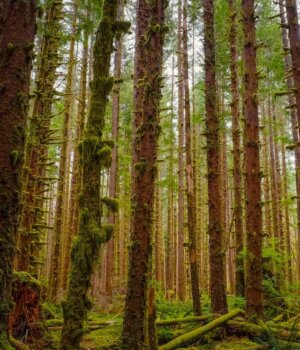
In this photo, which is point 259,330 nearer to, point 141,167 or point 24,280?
point 141,167

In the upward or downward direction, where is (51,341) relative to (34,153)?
downward

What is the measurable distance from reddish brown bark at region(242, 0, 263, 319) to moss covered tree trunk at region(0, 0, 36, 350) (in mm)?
5535

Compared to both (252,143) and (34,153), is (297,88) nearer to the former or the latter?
(252,143)

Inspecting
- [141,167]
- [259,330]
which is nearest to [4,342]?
[141,167]

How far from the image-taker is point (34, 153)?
8.40 meters

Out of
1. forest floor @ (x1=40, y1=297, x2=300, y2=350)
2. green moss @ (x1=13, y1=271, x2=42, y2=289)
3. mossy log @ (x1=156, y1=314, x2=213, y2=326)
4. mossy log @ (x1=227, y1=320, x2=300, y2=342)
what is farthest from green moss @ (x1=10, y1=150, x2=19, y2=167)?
mossy log @ (x1=227, y1=320, x2=300, y2=342)

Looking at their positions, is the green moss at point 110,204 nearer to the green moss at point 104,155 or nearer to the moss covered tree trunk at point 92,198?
the moss covered tree trunk at point 92,198

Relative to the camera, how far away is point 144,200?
19.6 feet

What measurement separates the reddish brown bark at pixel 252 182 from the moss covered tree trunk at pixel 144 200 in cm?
345

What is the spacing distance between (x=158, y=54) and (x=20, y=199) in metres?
3.35

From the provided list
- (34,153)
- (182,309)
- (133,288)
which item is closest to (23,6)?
(34,153)

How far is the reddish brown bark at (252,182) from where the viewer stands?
326 inches

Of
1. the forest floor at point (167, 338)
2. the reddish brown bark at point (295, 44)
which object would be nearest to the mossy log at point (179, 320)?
the forest floor at point (167, 338)

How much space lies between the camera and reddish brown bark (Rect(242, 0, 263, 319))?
8281 mm
